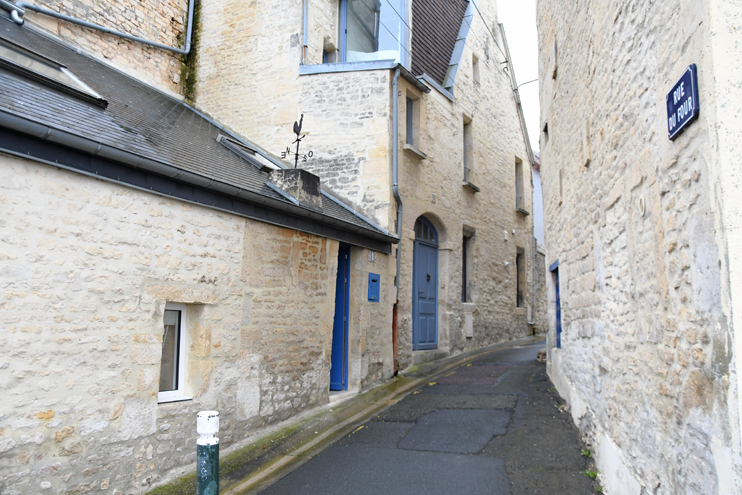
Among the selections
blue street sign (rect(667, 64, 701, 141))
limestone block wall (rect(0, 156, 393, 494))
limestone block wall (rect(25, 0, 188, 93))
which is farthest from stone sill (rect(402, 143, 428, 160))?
blue street sign (rect(667, 64, 701, 141))

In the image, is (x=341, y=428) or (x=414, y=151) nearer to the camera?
(x=341, y=428)

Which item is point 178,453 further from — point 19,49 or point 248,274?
point 19,49

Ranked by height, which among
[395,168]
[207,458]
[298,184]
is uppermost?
[395,168]

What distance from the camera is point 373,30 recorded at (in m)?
11.5

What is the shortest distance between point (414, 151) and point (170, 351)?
5.90m

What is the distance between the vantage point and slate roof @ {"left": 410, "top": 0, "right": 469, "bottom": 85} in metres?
11.0

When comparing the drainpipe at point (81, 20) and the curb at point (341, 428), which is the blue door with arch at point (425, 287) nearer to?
the curb at point (341, 428)

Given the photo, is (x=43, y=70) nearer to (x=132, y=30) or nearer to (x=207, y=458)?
(x=132, y=30)

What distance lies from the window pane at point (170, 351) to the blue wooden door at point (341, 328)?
287 cm

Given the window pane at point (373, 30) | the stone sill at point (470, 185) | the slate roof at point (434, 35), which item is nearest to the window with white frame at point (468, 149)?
the stone sill at point (470, 185)

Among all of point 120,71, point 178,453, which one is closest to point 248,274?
point 178,453

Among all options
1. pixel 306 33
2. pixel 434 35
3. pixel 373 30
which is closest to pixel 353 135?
pixel 306 33

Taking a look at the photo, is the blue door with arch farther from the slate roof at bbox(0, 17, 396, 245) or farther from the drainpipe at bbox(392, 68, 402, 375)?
the slate roof at bbox(0, 17, 396, 245)

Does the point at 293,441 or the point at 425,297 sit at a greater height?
the point at 425,297
